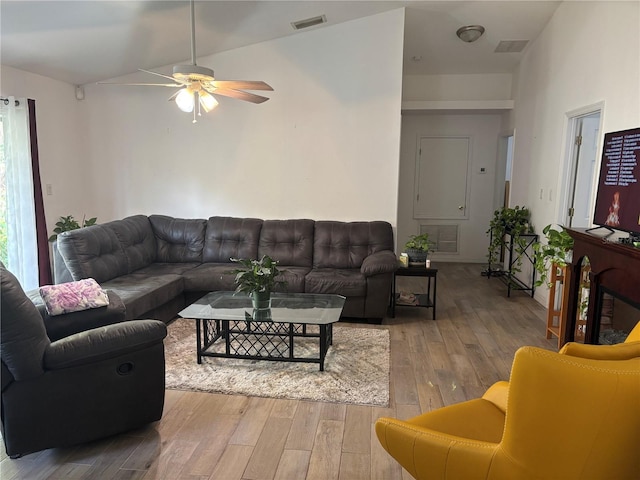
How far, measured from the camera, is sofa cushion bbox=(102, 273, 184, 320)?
3.36m

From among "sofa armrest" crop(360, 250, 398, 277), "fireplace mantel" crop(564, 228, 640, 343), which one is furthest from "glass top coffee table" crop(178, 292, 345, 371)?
"fireplace mantel" crop(564, 228, 640, 343)

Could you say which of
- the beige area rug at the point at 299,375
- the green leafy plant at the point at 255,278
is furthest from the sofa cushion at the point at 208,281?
the green leafy plant at the point at 255,278

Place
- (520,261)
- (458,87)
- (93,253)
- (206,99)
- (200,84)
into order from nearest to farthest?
(200,84) < (206,99) < (93,253) < (520,261) < (458,87)

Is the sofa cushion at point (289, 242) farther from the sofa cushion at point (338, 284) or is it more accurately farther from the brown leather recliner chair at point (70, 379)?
the brown leather recliner chair at point (70, 379)

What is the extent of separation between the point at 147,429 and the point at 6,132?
316 centimetres

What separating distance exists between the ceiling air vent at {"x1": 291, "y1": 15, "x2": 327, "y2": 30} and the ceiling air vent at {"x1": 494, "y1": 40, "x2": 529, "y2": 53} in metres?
2.32

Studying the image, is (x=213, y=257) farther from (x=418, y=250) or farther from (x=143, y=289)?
(x=418, y=250)

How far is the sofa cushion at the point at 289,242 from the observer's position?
14.9 feet

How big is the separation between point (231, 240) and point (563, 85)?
12.2ft

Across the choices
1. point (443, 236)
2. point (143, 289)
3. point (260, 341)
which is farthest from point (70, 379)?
point (443, 236)

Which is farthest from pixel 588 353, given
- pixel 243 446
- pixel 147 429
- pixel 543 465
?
pixel 147 429

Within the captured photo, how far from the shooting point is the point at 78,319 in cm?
256

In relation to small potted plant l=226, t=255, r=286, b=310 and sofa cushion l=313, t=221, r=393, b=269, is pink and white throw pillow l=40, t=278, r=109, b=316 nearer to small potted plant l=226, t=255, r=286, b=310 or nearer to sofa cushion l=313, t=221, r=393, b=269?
small potted plant l=226, t=255, r=286, b=310

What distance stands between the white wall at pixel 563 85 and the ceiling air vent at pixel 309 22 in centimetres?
237
